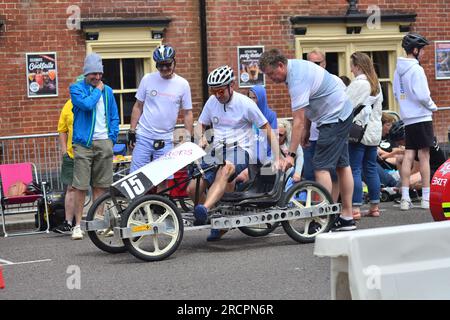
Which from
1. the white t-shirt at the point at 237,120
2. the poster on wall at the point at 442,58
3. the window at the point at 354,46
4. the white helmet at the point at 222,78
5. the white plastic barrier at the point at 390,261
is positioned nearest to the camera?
the white plastic barrier at the point at 390,261

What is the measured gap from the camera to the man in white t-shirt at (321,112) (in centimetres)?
952

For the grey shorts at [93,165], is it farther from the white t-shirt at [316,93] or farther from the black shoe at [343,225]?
the black shoe at [343,225]

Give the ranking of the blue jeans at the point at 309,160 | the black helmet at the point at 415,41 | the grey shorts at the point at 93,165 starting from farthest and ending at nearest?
the black helmet at the point at 415,41
the blue jeans at the point at 309,160
the grey shorts at the point at 93,165

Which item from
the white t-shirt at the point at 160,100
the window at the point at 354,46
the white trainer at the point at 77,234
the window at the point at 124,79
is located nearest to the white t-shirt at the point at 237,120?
the white t-shirt at the point at 160,100

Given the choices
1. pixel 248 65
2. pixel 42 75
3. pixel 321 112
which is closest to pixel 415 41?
pixel 321 112

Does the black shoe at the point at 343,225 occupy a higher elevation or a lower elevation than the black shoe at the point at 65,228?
higher

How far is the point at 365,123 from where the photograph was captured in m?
11.3

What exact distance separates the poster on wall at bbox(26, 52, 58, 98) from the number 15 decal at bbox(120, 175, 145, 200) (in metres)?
7.53

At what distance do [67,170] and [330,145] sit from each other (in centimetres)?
319

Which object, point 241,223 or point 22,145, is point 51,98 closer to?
point 22,145

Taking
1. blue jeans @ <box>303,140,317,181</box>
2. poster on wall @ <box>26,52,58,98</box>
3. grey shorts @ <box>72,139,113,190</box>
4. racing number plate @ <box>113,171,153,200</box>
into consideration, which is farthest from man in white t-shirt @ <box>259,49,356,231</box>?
poster on wall @ <box>26,52,58,98</box>

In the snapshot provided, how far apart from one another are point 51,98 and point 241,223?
7.69m

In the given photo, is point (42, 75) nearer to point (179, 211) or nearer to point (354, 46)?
point (354, 46)
